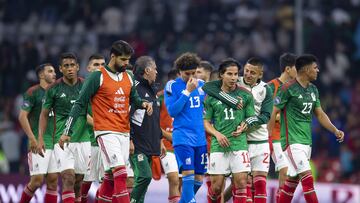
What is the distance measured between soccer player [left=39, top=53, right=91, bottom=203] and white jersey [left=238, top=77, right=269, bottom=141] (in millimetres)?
2640

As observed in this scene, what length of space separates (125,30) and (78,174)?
14.3 metres

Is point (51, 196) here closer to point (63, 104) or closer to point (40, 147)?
point (40, 147)

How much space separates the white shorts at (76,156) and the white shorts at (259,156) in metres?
2.66

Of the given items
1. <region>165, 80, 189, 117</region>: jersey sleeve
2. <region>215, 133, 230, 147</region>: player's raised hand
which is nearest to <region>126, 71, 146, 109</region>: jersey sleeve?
<region>165, 80, 189, 117</region>: jersey sleeve

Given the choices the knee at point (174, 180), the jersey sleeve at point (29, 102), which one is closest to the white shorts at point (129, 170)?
the knee at point (174, 180)

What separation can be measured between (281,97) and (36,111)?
4.23 meters

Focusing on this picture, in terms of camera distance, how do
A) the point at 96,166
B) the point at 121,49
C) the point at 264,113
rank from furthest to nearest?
the point at 96,166
the point at 264,113
the point at 121,49

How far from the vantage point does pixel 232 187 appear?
19438mm

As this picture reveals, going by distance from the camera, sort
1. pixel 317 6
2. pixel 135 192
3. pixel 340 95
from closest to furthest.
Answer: pixel 135 192 < pixel 340 95 < pixel 317 6

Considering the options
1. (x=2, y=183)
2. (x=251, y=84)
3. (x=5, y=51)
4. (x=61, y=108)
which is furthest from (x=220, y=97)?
(x=5, y=51)

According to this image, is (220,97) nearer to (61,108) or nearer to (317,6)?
(61,108)

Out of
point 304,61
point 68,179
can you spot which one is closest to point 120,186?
point 68,179

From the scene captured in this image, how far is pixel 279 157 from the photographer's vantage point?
20.0 metres

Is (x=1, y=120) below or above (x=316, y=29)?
below
